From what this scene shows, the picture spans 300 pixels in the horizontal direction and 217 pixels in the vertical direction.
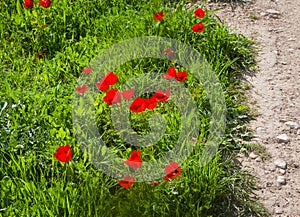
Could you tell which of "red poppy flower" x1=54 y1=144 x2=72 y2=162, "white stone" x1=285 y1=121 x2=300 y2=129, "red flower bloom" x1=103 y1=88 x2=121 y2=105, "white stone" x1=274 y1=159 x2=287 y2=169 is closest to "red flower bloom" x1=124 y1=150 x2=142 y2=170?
"red poppy flower" x1=54 y1=144 x2=72 y2=162

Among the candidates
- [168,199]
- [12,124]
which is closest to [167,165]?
[168,199]

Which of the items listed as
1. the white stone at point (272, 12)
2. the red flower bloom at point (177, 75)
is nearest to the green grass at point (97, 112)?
the red flower bloom at point (177, 75)

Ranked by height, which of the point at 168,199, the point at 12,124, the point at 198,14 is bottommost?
the point at 168,199

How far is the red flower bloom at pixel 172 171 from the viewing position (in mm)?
2404

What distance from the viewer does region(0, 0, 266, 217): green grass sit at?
7.86ft

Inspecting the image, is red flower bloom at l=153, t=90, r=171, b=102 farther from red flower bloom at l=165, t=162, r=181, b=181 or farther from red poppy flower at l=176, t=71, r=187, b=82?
red flower bloom at l=165, t=162, r=181, b=181

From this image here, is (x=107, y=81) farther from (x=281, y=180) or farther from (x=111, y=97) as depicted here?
(x=281, y=180)

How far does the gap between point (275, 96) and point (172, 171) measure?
1262 mm

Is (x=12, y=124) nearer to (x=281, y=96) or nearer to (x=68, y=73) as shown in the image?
(x=68, y=73)

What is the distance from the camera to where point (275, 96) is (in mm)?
3355

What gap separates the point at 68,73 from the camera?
329cm

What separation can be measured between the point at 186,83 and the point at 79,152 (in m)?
0.94

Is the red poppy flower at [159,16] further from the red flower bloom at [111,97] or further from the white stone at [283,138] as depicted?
the white stone at [283,138]

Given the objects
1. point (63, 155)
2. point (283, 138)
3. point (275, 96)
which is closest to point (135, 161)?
point (63, 155)
